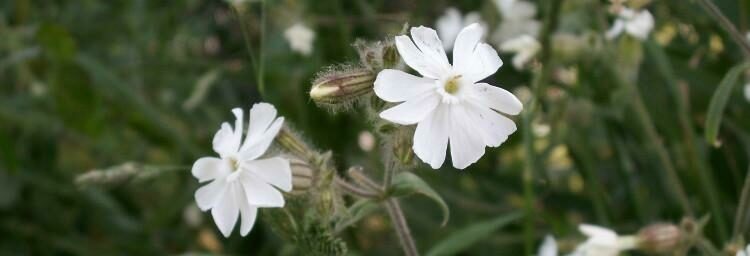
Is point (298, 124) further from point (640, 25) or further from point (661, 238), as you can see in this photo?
point (661, 238)

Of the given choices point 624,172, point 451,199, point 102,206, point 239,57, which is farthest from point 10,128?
point 624,172

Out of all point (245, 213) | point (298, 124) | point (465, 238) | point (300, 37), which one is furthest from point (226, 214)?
point (298, 124)

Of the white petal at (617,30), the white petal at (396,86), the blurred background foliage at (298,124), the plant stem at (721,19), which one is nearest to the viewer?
the white petal at (396,86)

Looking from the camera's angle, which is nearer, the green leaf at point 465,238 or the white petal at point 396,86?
the white petal at point 396,86

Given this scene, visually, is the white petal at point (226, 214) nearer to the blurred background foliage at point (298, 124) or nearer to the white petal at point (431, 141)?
the white petal at point (431, 141)

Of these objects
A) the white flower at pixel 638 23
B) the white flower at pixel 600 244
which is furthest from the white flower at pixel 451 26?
the white flower at pixel 600 244

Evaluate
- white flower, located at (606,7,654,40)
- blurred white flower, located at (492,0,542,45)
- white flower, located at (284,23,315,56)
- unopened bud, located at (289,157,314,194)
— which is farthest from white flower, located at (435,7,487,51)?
unopened bud, located at (289,157,314,194)

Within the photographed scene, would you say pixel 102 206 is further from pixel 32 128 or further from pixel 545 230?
pixel 545 230
